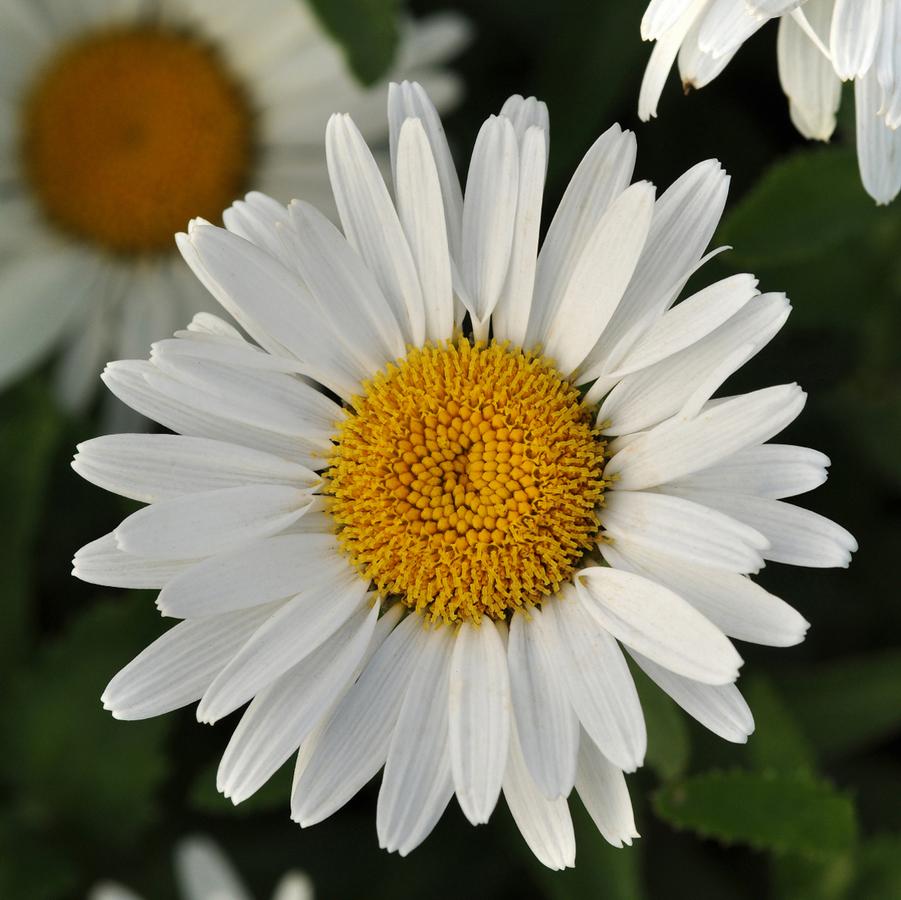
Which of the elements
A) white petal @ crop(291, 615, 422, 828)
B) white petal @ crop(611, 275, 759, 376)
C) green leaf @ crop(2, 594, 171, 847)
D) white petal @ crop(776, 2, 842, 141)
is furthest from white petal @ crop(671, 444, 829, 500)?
green leaf @ crop(2, 594, 171, 847)

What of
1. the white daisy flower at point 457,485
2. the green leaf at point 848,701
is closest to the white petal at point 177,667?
the white daisy flower at point 457,485

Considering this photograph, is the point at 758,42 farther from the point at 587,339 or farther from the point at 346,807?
the point at 346,807

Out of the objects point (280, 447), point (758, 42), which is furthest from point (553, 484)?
point (758, 42)

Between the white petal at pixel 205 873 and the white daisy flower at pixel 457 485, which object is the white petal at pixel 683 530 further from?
the white petal at pixel 205 873

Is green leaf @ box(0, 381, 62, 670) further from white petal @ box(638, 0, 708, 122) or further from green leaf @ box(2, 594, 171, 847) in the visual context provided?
white petal @ box(638, 0, 708, 122)

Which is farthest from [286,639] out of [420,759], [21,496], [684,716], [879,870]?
[879,870]

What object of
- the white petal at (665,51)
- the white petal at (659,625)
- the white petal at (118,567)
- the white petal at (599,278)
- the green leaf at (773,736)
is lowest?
the green leaf at (773,736)
